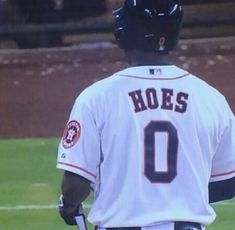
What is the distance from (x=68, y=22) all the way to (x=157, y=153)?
39.9 feet

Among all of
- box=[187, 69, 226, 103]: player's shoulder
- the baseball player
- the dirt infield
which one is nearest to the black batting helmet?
the baseball player

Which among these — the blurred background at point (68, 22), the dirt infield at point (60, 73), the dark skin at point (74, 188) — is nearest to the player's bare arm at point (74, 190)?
the dark skin at point (74, 188)

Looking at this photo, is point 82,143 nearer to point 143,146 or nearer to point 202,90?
point 143,146

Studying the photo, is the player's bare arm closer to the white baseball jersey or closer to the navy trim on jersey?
the white baseball jersey

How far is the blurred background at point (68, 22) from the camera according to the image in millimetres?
15734

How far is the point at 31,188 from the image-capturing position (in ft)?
34.2

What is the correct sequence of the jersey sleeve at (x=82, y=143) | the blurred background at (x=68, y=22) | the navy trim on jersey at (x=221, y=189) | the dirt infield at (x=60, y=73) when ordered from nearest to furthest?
the jersey sleeve at (x=82, y=143) → the navy trim on jersey at (x=221, y=189) → the dirt infield at (x=60, y=73) → the blurred background at (x=68, y=22)

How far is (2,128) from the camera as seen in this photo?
1432 centimetres

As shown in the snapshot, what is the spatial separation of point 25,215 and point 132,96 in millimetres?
5362

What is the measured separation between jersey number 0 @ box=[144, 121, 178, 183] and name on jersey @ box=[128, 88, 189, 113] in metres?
0.06

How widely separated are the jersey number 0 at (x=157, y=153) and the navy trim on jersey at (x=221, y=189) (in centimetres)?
32

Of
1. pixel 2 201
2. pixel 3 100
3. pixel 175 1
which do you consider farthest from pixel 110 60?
pixel 175 1

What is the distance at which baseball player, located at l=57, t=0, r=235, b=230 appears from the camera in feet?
13.1

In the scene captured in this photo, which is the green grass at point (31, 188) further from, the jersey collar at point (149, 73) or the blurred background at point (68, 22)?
the jersey collar at point (149, 73)
